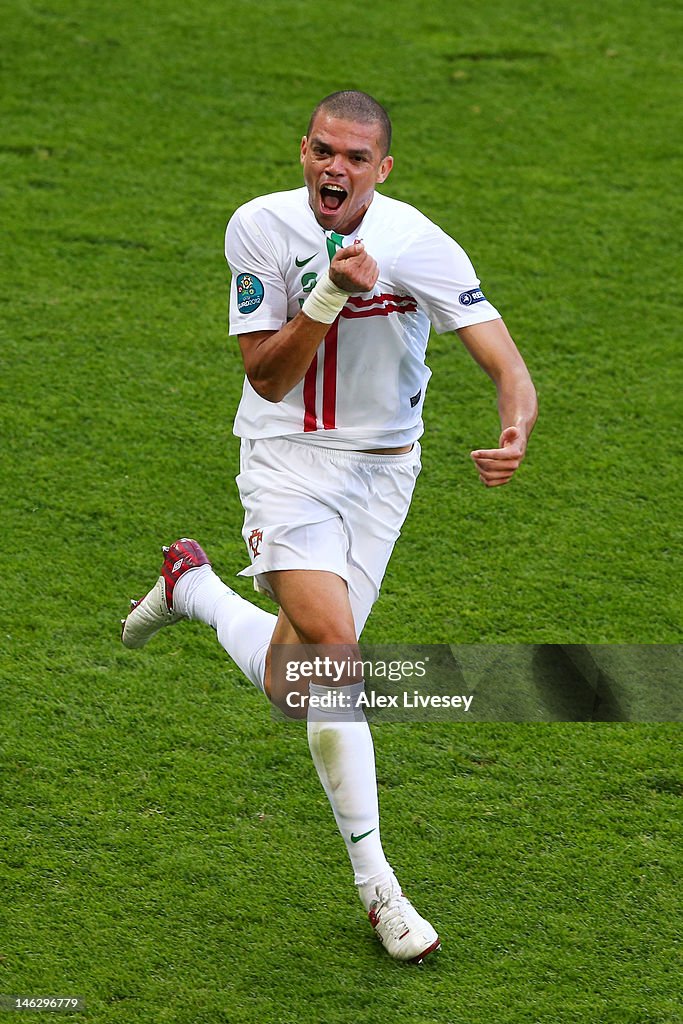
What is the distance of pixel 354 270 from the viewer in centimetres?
302

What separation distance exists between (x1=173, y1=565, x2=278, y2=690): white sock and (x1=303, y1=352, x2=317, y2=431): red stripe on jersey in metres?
0.59

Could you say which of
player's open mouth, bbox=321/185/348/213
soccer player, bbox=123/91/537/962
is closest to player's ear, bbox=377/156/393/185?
soccer player, bbox=123/91/537/962

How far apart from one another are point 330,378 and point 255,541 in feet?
1.43

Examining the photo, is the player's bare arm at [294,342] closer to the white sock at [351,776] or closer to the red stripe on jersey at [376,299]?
the red stripe on jersey at [376,299]

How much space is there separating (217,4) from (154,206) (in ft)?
7.60

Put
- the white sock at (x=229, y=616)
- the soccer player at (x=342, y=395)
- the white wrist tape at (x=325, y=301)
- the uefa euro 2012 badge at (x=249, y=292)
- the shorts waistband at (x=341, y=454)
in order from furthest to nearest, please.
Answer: the white sock at (x=229, y=616) → the shorts waistband at (x=341, y=454) → the uefa euro 2012 badge at (x=249, y=292) → the soccer player at (x=342, y=395) → the white wrist tape at (x=325, y=301)

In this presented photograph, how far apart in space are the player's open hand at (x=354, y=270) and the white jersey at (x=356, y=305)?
0.31 m

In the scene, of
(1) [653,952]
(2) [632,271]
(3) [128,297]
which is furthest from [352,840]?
(2) [632,271]

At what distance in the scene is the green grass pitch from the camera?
3.31m

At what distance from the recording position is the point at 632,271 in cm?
613

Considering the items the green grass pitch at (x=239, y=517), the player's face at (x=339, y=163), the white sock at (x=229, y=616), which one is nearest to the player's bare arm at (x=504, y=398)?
the player's face at (x=339, y=163)

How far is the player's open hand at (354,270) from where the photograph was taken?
3.02 metres

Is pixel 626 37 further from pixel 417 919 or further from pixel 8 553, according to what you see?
pixel 417 919

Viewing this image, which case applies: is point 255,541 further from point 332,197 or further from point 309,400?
point 332,197
